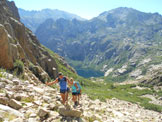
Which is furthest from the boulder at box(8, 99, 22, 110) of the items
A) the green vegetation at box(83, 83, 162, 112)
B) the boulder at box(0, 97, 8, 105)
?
the green vegetation at box(83, 83, 162, 112)

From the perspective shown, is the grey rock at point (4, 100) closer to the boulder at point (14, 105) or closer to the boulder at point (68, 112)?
the boulder at point (14, 105)

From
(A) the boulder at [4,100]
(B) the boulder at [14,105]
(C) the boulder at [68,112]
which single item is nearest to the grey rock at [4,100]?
(A) the boulder at [4,100]

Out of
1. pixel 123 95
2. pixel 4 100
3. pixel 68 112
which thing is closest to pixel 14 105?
pixel 4 100

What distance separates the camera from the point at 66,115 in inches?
356

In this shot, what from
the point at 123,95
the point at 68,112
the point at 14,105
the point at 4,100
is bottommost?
the point at 123,95

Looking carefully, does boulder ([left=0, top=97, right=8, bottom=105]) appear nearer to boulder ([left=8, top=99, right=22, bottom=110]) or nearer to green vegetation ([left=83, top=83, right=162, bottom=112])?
boulder ([left=8, top=99, right=22, bottom=110])

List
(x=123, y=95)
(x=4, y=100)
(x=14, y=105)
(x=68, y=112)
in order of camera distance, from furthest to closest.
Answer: (x=123, y=95) → (x=68, y=112) → (x=14, y=105) → (x=4, y=100)

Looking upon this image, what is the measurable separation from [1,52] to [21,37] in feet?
68.8

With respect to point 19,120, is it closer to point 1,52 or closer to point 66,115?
point 66,115

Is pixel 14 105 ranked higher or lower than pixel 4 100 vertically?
lower

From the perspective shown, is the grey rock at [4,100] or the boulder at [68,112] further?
the boulder at [68,112]

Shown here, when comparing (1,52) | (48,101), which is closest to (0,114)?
(48,101)

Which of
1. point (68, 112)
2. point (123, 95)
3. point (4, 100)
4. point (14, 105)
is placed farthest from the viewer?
point (123, 95)

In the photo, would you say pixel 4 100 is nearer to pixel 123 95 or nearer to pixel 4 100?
pixel 4 100
